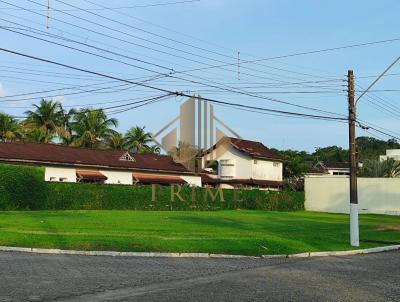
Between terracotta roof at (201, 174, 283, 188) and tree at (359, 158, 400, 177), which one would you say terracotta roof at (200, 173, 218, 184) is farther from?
tree at (359, 158, 400, 177)

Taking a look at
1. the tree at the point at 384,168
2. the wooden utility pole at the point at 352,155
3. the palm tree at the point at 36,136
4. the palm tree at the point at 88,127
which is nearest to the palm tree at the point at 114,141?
the palm tree at the point at 88,127

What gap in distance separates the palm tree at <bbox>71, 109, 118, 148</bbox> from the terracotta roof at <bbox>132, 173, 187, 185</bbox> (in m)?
15.3

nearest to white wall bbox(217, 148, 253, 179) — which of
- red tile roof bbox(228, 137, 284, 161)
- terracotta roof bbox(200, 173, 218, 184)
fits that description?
red tile roof bbox(228, 137, 284, 161)

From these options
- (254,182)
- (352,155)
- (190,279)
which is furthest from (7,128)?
(190,279)

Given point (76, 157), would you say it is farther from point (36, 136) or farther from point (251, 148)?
point (251, 148)

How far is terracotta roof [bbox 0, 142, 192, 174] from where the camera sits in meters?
43.6

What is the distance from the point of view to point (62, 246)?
53.0ft

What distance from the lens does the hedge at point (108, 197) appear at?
115ft

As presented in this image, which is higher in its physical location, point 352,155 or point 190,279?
point 352,155

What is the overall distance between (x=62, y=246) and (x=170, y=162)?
43.2 metres

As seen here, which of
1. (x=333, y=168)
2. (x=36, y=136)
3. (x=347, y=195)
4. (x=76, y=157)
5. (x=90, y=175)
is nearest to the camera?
(x=90, y=175)

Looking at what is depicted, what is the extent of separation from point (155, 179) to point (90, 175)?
8.11 metres

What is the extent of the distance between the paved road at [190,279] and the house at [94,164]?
30.6m

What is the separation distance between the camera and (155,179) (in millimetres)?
52781
